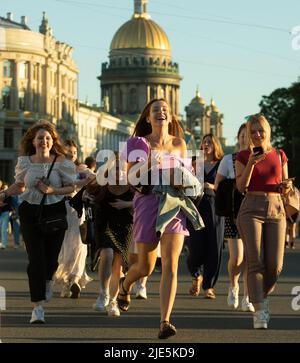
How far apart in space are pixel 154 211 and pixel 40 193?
1884mm

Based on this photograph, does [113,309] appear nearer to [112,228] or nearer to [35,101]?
[112,228]

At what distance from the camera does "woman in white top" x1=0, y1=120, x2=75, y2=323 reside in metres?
13.1

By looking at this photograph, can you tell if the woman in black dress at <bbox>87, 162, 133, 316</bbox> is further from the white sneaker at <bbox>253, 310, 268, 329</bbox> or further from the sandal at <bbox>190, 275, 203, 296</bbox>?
the white sneaker at <bbox>253, 310, 268, 329</bbox>

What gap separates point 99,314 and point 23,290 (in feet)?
12.0

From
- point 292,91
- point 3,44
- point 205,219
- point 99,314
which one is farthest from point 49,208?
point 3,44

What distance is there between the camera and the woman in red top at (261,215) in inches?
496

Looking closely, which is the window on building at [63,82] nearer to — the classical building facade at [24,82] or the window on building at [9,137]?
the classical building facade at [24,82]

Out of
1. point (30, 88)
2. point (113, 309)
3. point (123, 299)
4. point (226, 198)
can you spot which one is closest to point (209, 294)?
point (123, 299)

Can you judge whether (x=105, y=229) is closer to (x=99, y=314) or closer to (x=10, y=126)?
(x=99, y=314)

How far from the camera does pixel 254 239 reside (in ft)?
41.3

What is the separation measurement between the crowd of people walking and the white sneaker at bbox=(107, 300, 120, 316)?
0.01m

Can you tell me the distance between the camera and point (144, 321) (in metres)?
13.3

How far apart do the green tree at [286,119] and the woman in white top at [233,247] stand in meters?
70.8
